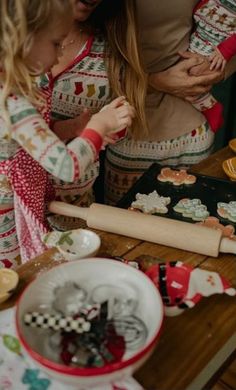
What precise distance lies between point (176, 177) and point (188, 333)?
519mm

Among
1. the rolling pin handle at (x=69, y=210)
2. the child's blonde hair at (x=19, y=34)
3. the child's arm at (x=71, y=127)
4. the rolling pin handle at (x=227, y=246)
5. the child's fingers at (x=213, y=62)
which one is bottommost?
the rolling pin handle at (x=69, y=210)

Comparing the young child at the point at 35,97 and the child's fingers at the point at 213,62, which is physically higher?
the young child at the point at 35,97

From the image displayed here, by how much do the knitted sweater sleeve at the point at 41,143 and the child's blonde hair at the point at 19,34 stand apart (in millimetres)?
23

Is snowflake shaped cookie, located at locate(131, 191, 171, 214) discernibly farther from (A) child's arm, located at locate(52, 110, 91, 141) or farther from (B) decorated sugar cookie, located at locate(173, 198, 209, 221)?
(A) child's arm, located at locate(52, 110, 91, 141)

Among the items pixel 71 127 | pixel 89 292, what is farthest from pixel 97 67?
pixel 89 292

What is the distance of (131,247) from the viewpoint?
1.09m

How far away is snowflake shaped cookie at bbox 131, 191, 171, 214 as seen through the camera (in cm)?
120

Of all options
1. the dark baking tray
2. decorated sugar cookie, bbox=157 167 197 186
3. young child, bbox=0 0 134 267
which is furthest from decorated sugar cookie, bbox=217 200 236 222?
young child, bbox=0 0 134 267

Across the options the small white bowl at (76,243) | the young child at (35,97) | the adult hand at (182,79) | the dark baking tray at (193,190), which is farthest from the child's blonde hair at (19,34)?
the adult hand at (182,79)

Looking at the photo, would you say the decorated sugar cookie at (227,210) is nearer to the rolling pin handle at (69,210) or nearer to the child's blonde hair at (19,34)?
the rolling pin handle at (69,210)

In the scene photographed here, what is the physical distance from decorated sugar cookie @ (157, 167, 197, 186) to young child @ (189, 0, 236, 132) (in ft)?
1.48

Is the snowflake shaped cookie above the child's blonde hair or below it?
below

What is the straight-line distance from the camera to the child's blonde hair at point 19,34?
89cm

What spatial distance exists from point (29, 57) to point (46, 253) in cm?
39
